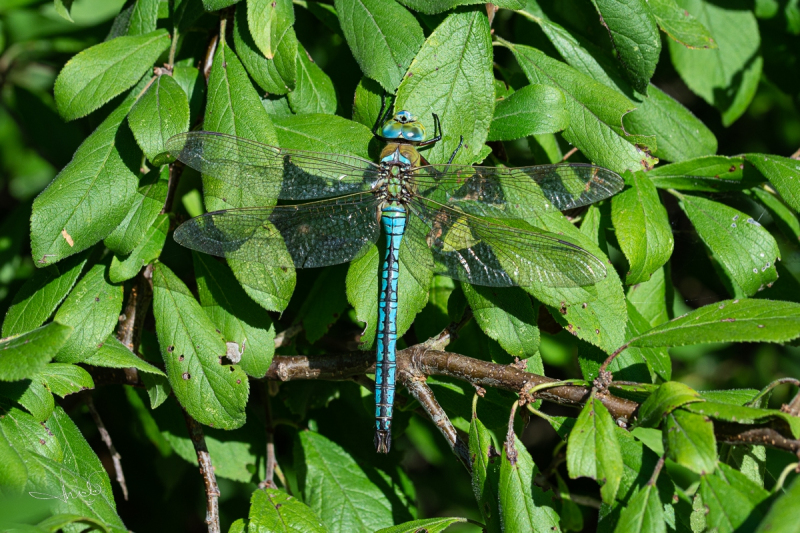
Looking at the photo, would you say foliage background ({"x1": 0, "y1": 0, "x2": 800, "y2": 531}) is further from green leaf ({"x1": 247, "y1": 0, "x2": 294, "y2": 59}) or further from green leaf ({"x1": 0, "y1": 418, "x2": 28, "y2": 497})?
green leaf ({"x1": 0, "y1": 418, "x2": 28, "y2": 497})

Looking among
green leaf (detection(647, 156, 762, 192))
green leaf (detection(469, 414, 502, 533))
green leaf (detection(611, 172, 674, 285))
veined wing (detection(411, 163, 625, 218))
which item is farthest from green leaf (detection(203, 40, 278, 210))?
green leaf (detection(647, 156, 762, 192))

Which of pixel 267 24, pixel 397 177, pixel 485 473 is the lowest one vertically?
pixel 485 473

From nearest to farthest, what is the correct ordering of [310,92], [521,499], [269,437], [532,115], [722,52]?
[521,499], [532,115], [310,92], [269,437], [722,52]

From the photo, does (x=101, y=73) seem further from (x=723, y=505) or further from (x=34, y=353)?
(x=723, y=505)

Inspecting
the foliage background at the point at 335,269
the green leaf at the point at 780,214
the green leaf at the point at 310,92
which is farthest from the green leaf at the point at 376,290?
the green leaf at the point at 780,214

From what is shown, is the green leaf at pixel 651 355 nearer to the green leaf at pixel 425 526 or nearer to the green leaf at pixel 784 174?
the green leaf at pixel 784 174

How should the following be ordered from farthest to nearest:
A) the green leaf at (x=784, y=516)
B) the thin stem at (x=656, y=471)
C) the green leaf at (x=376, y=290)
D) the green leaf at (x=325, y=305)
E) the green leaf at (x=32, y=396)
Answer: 1. the green leaf at (x=325, y=305)
2. the green leaf at (x=376, y=290)
3. the green leaf at (x=32, y=396)
4. the thin stem at (x=656, y=471)
5. the green leaf at (x=784, y=516)

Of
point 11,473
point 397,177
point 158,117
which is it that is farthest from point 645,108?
point 11,473
